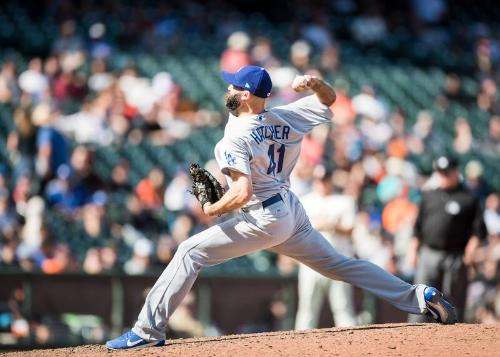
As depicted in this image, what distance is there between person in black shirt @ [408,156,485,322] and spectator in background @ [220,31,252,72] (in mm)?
5611

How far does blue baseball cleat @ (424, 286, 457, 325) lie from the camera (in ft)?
24.5

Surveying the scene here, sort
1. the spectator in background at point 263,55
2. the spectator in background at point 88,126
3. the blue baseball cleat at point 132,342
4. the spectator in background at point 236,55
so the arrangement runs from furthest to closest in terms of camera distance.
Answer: the spectator in background at point 263,55 < the spectator in background at point 236,55 < the spectator in background at point 88,126 < the blue baseball cleat at point 132,342

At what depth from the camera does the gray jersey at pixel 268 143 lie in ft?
22.2

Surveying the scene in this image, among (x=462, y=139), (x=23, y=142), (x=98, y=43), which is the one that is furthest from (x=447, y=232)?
Result: (x=98, y=43)

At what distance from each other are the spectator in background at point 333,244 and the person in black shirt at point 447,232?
0.74 meters

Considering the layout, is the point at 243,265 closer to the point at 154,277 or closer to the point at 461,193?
the point at 154,277

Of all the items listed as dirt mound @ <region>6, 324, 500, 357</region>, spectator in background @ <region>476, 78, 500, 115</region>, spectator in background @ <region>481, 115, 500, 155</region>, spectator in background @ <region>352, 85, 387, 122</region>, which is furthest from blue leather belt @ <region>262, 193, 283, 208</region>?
spectator in background @ <region>476, 78, 500, 115</region>

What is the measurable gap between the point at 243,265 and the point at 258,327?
1.17m

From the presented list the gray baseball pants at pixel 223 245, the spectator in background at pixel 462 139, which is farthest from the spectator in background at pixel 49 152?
the gray baseball pants at pixel 223 245

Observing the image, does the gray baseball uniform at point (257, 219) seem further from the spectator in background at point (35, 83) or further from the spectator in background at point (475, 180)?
the spectator in background at point (35, 83)

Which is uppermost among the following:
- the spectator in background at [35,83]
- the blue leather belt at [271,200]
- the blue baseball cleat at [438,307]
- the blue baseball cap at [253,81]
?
the spectator in background at [35,83]

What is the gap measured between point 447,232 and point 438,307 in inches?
105

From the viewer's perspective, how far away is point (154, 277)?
11.5m

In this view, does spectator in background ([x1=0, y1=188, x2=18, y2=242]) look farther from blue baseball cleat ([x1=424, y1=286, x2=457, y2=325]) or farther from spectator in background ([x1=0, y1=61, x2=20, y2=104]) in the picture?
blue baseball cleat ([x1=424, y1=286, x2=457, y2=325])
